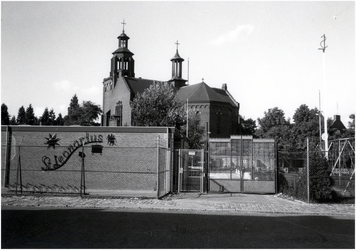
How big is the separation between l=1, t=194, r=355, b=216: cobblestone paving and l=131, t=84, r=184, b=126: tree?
88.6 ft

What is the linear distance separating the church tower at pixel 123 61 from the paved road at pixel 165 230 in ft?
194

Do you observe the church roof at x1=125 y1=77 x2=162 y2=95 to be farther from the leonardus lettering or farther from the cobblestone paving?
the cobblestone paving

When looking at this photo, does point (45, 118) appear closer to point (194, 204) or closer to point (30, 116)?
point (30, 116)

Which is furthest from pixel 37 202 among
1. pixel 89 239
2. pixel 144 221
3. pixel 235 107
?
pixel 235 107

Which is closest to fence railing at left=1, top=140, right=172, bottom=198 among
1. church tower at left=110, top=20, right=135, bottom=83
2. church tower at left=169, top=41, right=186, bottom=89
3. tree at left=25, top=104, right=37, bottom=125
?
church tower at left=110, top=20, right=135, bottom=83

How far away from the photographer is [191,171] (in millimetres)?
19672

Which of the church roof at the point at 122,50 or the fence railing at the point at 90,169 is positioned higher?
the church roof at the point at 122,50

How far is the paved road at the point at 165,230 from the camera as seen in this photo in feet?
25.7

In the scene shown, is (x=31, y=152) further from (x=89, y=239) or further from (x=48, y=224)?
(x=89, y=239)

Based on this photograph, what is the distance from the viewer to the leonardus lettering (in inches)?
814

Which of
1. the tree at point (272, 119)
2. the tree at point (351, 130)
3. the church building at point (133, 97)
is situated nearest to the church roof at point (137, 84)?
the church building at point (133, 97)

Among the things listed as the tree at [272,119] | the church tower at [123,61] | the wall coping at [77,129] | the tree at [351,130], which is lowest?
the wall coping at [77,129]

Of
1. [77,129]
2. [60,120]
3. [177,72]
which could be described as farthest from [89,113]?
[77,129]

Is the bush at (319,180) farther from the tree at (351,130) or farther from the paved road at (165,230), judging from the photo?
the tree at (351,130)
